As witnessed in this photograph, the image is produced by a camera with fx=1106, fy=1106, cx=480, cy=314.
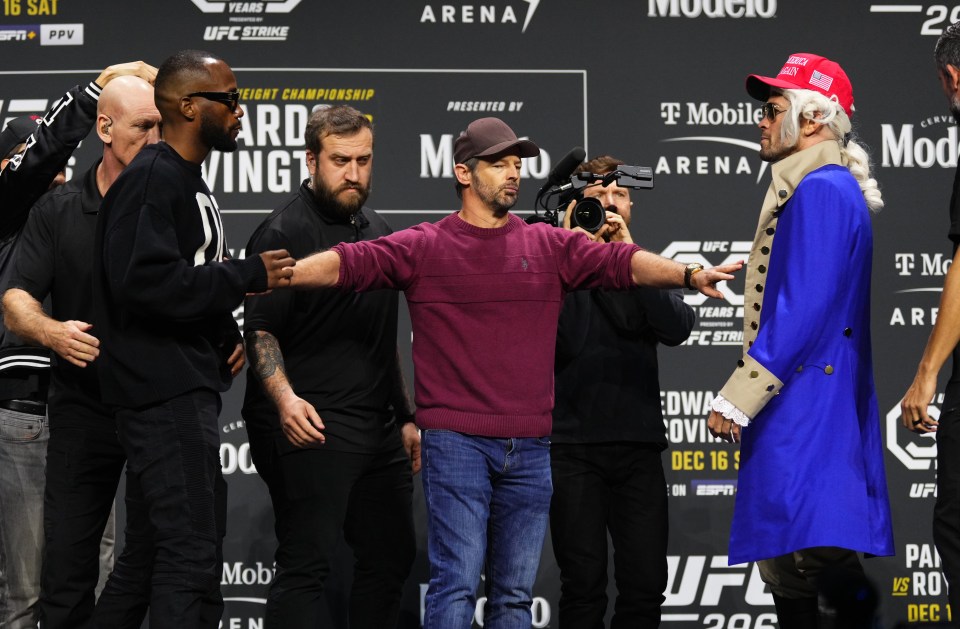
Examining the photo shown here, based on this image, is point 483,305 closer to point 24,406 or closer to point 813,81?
point 813,81

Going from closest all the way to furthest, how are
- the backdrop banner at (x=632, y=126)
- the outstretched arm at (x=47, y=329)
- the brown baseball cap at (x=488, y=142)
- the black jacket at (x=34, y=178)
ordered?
the outstretched arm at (x=47, y=329) < the brown baseball cap at (x=488, y=142) < the black jacket at (x=34, y=178) < the backdrop banner at (x=632, y=126)

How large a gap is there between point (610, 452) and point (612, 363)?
29 centimetres

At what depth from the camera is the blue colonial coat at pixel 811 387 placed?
301 cm

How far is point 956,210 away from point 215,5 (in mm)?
3156

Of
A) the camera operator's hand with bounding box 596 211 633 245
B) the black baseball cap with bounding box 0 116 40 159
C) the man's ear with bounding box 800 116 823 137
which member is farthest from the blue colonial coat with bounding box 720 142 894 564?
the black baseball cap with bounding box 0 116 40 159

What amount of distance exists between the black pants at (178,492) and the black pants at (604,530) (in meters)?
1.20

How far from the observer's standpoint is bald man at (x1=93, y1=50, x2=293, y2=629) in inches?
106

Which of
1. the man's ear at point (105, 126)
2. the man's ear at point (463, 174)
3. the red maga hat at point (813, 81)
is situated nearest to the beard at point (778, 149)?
the red maga hat at point (813, 81)

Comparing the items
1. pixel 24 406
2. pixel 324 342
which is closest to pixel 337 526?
pixel 324 342

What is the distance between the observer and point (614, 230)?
12.0 ft

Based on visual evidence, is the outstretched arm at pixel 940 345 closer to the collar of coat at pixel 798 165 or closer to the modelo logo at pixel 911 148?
the collar of coat at pixel 798 165

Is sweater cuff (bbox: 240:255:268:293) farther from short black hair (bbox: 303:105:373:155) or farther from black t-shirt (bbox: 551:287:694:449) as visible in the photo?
black t-shirt (bbox: 551:287:694:449)

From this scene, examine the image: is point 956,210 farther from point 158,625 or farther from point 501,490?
point 158,625

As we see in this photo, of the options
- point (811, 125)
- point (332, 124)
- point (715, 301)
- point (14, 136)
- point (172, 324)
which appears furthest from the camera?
point (715, 301)
